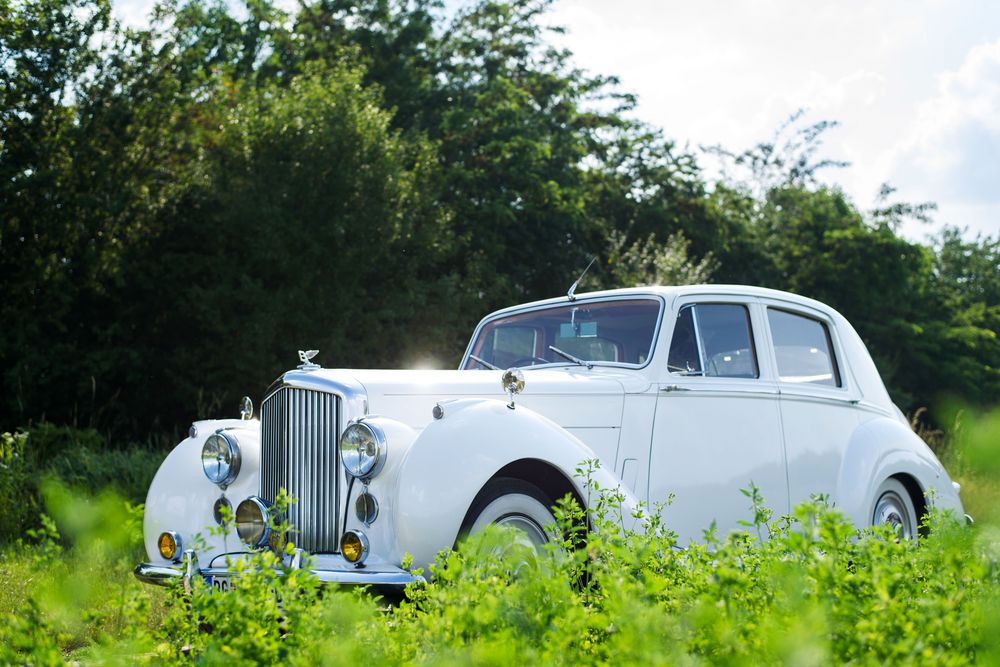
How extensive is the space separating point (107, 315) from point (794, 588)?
59.3ft

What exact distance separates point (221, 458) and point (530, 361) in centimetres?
192

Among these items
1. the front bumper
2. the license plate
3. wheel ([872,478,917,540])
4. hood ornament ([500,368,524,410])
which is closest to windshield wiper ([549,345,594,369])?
hood ornament ([500,368,524,410])

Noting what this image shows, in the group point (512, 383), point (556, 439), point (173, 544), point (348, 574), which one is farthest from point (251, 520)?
point (556, 439)

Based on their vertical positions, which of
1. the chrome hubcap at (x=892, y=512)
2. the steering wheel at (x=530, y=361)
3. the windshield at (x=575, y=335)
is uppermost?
the windshield at (x=575, y=335)

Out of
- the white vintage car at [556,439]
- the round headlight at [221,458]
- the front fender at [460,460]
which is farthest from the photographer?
the round headlight at [221,458]

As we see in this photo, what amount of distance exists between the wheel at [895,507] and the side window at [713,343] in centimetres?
123

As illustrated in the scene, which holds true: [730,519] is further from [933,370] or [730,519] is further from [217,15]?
[933,370]

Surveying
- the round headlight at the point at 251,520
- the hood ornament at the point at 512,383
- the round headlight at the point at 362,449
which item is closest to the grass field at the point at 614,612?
the round headlight at the point at 362,449

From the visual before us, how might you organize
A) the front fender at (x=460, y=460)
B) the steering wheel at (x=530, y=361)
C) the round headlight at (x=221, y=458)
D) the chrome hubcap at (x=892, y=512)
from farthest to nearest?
the chrome hubcap at (x=892, y=512) → the steering wheel at (x=530, y=361) → the round headlight at (x=221, y=458) → the front fender at (x=460, y=460)

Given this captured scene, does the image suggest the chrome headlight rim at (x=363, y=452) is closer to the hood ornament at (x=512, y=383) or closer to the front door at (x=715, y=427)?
the hood ornament at (x=512, y=383)

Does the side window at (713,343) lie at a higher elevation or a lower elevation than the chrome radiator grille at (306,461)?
higher

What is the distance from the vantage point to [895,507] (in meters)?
6.39

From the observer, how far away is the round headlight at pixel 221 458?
5148 millimetres

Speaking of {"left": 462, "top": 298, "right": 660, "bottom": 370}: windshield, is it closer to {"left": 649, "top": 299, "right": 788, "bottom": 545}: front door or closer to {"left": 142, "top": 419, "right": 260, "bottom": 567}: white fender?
{"left": 649, "top": 299, "right": 788, "bottom": 545}: front door
